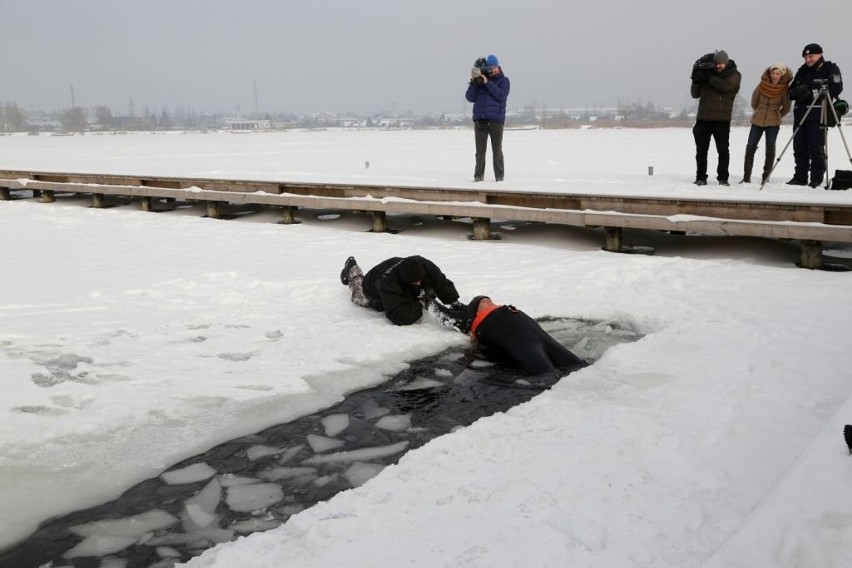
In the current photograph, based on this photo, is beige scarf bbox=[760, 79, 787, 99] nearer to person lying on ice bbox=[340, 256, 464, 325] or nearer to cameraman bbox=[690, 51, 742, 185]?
cameraman bbox=[690, 51, 742, 185]

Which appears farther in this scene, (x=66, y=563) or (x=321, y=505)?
→ (x=321, y=505)

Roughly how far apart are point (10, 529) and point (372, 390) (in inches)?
88.8

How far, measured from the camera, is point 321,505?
11.0 feet

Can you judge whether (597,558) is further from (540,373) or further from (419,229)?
(419,229)

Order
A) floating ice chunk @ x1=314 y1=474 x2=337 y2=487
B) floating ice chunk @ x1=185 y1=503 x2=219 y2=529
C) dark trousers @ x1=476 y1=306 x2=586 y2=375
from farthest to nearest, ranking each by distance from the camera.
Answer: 1. dark trousers @ x1=476 y1=306 x2=586 y2=375
2. floating ice chunk @ x1=314 y1=474 x2=337 y2=487
3. floating ice chunk @ x1=185 y1=503 x2=219 y2=529

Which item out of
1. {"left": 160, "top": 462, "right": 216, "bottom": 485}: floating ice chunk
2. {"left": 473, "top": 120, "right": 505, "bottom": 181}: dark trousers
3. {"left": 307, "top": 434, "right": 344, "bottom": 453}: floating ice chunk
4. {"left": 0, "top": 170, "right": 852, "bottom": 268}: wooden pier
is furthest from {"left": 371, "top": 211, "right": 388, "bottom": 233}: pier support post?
{"left": 160, "top": 462, "right": 216, "bottom": 485}: floating ice chunk

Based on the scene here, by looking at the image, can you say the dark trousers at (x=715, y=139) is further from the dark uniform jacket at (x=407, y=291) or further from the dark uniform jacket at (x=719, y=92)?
the dark uniform jacket at (x=407, y=291)

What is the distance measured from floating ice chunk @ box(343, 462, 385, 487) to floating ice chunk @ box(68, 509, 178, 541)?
33.0 inches

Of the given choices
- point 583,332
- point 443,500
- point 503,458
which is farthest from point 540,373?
point 443,500

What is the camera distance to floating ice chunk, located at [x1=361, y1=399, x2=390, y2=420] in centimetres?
457

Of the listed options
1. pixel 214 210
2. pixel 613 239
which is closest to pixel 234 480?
pixel 613 239

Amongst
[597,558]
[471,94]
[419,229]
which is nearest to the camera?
[597,558]

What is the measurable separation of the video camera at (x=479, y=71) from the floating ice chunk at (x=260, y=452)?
930 cm

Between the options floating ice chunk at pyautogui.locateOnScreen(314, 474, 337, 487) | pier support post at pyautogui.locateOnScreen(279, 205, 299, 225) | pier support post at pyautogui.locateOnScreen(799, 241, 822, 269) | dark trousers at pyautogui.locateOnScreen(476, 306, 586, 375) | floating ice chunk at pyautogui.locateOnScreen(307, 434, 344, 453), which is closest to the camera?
floating ice chunk at pyautogui.locateOnScreen(314, 474, 337, 487)
